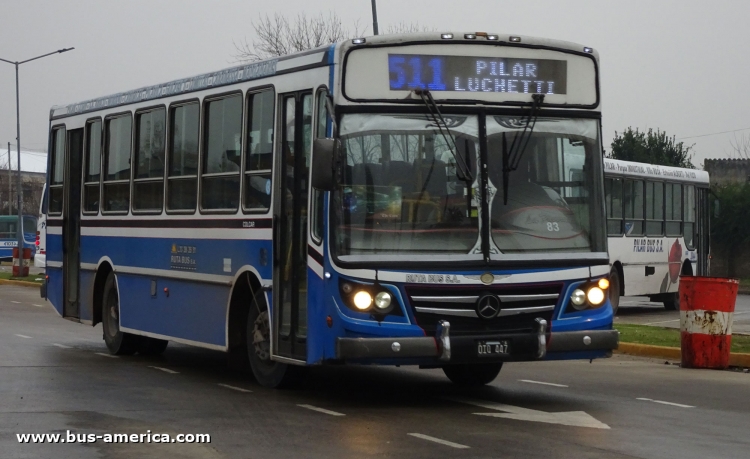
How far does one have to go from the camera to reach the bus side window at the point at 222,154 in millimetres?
12977

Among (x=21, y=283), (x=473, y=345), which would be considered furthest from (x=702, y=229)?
(x=21, y=283)

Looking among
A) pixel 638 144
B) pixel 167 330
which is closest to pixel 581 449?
pixel 167 330

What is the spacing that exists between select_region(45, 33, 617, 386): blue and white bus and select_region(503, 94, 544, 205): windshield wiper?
17 mm

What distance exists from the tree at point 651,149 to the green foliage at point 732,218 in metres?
13.9

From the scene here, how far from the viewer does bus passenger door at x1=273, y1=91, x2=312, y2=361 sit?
11508mm

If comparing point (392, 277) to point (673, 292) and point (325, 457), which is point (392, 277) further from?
point (673, 292)

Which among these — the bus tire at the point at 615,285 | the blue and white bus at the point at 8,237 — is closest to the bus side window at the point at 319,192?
the bus tire at the point at 615,285

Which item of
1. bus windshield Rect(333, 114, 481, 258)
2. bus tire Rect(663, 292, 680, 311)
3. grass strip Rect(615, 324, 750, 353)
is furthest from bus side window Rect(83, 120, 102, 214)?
bus tire Rect(663, 292, 680, 311)

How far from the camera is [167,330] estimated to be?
47.6 feet

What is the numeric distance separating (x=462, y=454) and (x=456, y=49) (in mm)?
4013

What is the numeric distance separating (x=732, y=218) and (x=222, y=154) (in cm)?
3398

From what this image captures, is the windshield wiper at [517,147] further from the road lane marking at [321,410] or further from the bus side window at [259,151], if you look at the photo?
the bus side window at [259,151]

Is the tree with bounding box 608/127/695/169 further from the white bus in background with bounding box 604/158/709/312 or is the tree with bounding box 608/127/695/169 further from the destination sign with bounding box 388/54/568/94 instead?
the destination sign with bounding box 388/54/568/94

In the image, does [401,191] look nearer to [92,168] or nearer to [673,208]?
[92,168]
